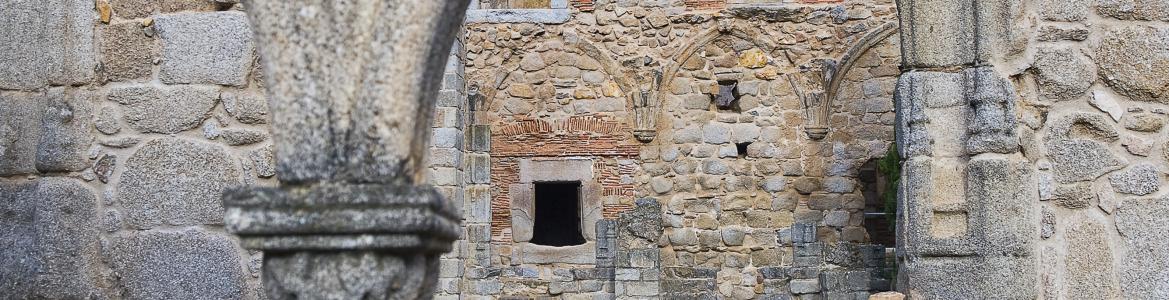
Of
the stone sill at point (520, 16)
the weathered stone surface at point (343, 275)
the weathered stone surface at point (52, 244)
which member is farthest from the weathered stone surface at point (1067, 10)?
the stone sill at point (520, 16)

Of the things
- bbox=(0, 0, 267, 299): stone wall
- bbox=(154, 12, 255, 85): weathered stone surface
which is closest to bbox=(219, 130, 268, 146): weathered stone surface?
bbox=(0, 0, 267, 299): stone wall

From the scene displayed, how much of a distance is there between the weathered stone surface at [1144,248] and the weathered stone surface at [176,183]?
2979 mm

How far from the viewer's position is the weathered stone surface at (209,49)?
3.89 metres

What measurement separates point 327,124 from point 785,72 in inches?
408

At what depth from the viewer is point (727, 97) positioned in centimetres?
1236

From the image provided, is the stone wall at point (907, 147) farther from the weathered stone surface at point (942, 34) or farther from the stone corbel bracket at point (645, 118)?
the stone corbel bracket at point (645, 118)

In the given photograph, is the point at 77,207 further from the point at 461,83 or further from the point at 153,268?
the point at 461,83

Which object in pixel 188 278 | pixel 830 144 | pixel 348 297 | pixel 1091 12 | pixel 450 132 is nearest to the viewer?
pixel 348 297

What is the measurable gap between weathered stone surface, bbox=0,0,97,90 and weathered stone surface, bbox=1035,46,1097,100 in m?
3.23

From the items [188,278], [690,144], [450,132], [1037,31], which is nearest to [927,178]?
[1037,31]

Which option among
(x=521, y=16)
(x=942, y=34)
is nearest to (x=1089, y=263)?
(x=942, y=34)

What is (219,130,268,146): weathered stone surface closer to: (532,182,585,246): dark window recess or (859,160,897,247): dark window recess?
(532,182,585,246): dark window recess

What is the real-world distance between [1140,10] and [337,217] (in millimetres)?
3232

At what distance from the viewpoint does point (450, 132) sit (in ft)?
29.8
